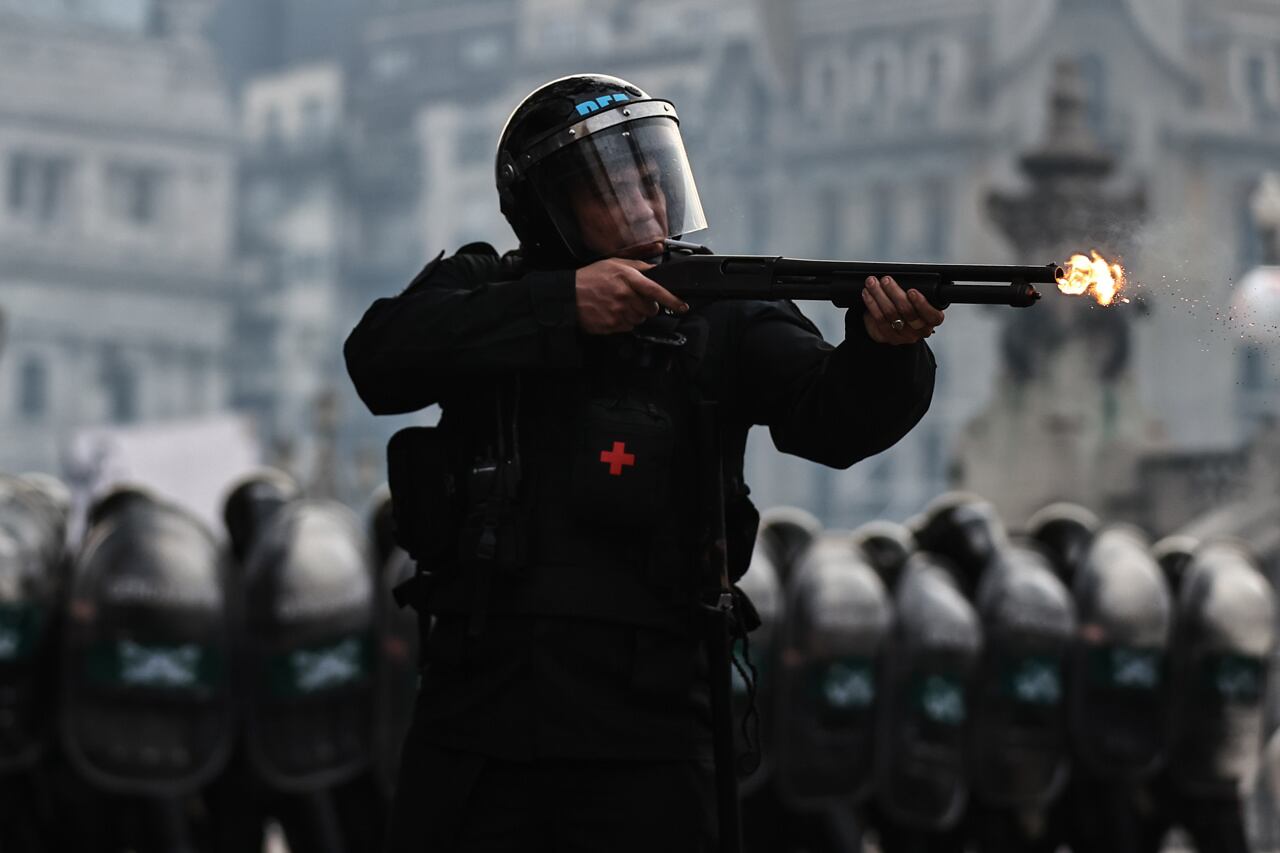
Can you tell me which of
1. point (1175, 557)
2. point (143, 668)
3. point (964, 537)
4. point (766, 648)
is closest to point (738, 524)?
point (143, 668)

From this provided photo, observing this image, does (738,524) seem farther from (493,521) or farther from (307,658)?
(307,658)

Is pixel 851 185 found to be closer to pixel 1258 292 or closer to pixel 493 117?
pixel 493 117

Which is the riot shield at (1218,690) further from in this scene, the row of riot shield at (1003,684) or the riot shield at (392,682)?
the riot shield at (392,682)

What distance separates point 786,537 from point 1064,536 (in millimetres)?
1023

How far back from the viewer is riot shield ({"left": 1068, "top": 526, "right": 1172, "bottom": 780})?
8.00 m

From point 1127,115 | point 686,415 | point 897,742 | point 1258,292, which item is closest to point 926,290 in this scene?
point 686,415

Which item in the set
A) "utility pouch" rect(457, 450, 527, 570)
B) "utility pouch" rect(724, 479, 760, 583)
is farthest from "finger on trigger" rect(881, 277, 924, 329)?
"utility pouch" rect(457, 450, 527, 570)

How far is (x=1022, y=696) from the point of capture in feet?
26.1

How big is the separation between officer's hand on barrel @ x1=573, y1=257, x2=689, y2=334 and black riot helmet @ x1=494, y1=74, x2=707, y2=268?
0.15 meters

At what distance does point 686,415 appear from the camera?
10.1 feet

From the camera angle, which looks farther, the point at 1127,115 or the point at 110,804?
the point at 1127,115

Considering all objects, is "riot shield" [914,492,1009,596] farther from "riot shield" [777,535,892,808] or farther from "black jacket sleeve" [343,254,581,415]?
"black jacket sleeve" [343,254,581,415]

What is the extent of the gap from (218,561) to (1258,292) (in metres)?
3.91

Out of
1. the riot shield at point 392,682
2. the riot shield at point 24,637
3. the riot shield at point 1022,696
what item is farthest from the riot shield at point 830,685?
the riot shield at point 24,637
